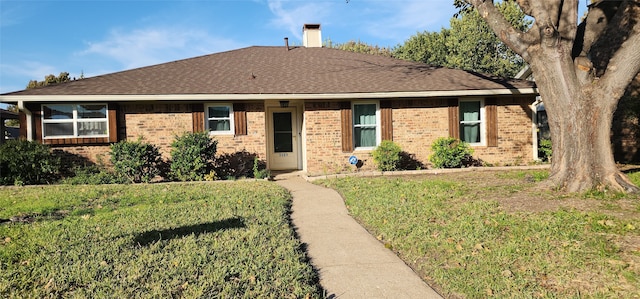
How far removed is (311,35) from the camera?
1783cm

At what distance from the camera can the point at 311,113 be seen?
12.2 m

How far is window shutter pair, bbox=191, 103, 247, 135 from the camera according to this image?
11.8 meters

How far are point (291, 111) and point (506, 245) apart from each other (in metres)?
9.85

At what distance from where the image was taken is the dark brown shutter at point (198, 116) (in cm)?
1181

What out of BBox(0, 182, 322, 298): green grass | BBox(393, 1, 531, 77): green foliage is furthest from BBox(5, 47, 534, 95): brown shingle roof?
BBox(393, 1, 531, 77): green foliage

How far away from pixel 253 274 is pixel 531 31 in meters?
6.76

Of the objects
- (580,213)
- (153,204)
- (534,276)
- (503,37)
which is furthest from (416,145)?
(534,276)

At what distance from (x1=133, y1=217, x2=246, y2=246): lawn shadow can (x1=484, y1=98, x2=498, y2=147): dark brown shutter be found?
32.3ft

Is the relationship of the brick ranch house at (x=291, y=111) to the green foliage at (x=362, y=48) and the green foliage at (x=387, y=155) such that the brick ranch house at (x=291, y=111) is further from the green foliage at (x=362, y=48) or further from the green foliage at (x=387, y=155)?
the green foliage at (x=362, y=48)

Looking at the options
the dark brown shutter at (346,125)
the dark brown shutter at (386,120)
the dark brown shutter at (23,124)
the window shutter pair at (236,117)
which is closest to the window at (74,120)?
the dark brown shutter at (23,124)

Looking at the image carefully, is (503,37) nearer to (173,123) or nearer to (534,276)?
(534,276)

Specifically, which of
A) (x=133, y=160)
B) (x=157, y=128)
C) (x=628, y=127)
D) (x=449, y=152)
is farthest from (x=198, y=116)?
(x=628, y=127)

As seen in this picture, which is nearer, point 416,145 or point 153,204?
point 153,204

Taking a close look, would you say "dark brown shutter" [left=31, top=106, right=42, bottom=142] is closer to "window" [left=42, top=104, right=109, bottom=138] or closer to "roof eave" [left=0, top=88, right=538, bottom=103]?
"window" [left=42, top=104, right=109, bottom=138]
